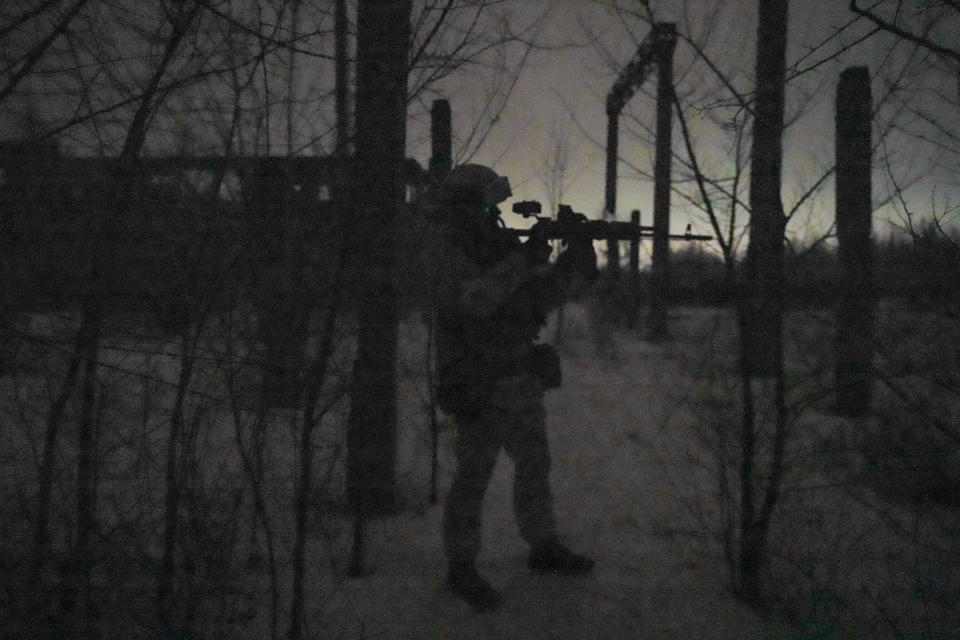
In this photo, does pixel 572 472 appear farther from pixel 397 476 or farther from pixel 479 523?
pixel 479 523

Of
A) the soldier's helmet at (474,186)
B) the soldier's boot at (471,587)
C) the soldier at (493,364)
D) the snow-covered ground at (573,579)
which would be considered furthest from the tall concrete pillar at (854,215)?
the soldier's boot at (471,587)

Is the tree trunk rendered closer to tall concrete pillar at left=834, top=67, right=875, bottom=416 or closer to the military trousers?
the military trousers

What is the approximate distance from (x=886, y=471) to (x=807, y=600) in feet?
2.94

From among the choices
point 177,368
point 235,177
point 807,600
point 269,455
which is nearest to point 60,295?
point 177,368

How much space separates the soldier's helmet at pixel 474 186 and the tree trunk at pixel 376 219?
0.23 meters

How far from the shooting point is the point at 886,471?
2832 mm

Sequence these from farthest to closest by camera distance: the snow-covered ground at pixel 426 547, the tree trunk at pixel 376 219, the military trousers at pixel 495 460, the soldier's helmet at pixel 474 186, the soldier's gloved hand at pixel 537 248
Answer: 1. the soldier's gloved hand at pixel 537 248
2. the soldier's helmet at pixel 474 186
3. the military trousers at pixel 495 460
4. the tree trunk at pixel 376 219
5. the snow-covered ground at pixel 426 547

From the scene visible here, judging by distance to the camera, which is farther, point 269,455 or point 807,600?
point 807,600

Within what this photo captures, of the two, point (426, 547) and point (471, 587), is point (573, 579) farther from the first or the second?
point (426, 547)

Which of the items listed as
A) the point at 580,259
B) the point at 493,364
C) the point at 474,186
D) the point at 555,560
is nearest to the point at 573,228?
the point at 580,259

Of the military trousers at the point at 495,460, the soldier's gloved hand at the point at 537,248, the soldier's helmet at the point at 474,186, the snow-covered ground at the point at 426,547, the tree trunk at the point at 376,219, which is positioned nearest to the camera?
the snow-covered ground at the point at 426,547

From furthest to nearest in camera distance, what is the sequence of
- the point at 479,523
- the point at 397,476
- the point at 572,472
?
the point at 572,472 → the point at 397,476 → the point at 479,523

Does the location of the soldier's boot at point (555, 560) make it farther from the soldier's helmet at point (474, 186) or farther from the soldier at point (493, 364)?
the soldier's helmet at point (474, 186)

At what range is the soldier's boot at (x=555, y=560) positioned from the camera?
2.49 meters
